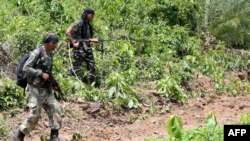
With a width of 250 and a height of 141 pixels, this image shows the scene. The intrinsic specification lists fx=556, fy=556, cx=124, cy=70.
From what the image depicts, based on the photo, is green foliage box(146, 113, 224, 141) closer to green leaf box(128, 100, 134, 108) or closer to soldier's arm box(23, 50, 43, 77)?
soldier's arm box(23, 50, 43, 77)

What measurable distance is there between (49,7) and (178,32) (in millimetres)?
3725

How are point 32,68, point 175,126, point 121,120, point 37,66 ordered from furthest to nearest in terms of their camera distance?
point 121,120 → point 37,66 → point 32,68 → point 175,126

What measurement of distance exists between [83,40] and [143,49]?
12.5 feet

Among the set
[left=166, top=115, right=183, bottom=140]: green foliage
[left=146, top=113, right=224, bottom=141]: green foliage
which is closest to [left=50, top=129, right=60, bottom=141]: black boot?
[left=146, top=113, right=224, bottom=141]: green foliage

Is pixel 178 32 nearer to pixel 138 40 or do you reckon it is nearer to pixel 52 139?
pixel 138 40

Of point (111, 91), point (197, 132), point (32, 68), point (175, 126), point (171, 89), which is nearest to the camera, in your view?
point (175, 126)

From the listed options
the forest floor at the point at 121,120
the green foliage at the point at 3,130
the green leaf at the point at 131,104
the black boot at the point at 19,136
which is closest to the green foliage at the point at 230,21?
the forest floor at the point at 121,120

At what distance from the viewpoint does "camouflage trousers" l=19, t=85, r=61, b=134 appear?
791 centimetres
